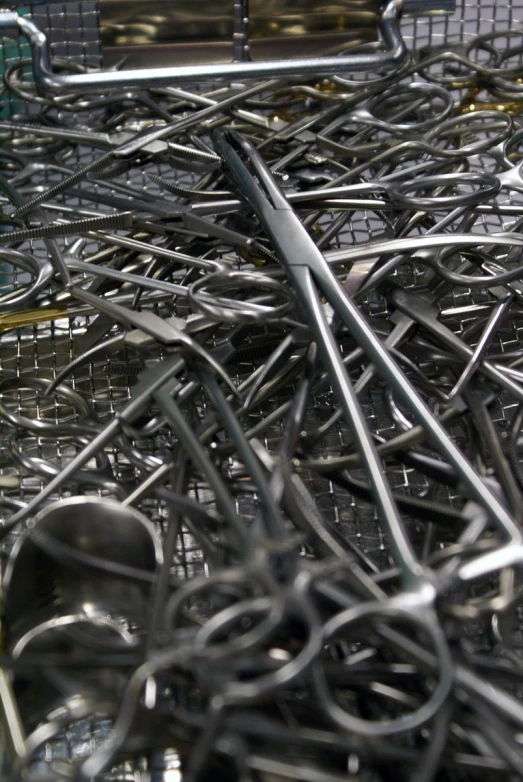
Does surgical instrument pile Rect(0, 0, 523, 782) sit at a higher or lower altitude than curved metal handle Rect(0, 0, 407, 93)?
lower

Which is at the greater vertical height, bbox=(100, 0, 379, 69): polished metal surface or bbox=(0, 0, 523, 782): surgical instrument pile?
bbox=(100, 0, 379, 69): polished metal surface

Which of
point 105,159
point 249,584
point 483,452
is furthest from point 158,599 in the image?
point 105,159

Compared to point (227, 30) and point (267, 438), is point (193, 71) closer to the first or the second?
point (227, 30)

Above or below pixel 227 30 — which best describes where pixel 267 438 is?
below

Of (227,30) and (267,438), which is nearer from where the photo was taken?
(267,438)

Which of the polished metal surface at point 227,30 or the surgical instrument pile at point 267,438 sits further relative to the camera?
the polished metal surface at point 227,30

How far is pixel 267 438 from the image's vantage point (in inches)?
18.8

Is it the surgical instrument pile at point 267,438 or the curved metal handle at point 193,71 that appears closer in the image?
the surgical instrument pile at point 267,438

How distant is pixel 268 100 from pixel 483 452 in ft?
1.09

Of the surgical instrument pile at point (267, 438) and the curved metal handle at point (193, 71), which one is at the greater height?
the curved metal handle at point (193, 71)

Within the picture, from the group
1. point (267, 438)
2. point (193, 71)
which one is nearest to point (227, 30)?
point (193, 71)

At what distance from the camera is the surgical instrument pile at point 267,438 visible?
0.29 m

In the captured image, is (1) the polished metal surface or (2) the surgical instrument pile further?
(1) the polished metal surface

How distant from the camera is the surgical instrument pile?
11.5 inches
